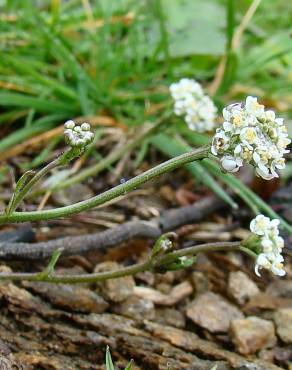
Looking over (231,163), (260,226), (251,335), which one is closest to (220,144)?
(231,163)

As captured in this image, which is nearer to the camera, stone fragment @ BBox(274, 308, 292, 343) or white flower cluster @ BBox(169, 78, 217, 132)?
stone fragment @ BBox(274, 308, 292, 343)

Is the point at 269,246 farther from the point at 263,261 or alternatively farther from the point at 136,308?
the point at 136,308

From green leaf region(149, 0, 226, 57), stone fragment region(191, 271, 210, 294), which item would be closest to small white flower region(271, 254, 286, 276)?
stone fragment region(191, 271, 210, 294)

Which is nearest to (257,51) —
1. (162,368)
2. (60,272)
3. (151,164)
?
(151,164)

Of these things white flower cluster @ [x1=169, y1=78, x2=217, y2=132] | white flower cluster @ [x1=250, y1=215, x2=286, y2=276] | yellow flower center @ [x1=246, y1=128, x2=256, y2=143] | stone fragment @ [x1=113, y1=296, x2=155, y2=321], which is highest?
white flower cluster @ [x1=169, y1=78, x2=217, y2=132]

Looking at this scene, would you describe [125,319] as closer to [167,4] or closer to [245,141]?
[245,141]

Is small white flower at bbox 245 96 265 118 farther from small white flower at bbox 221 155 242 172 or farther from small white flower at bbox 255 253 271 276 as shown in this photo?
small white flower at bbox 255 253 271 276
